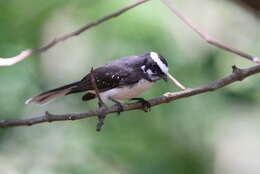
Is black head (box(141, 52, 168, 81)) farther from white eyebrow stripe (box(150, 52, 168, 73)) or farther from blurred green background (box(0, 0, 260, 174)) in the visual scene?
blurred green background (box(0, 0, 260, 174))

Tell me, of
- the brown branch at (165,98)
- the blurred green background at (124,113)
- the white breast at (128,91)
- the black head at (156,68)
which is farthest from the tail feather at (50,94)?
the blurred green background at (124,113)

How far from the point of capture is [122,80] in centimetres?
446

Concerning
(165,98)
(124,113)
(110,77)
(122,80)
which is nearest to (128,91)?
(122,80)

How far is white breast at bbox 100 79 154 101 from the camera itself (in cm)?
436

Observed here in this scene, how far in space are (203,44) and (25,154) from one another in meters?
2.26

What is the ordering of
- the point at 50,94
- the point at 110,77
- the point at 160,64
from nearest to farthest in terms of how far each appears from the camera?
the point at 50,94, the point at 160,64, the point at 110,77

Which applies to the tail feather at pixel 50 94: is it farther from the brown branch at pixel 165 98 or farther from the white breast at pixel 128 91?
the brown branch at pixel 165 98

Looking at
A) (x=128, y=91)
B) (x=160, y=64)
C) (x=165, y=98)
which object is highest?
(x=165, y=98)

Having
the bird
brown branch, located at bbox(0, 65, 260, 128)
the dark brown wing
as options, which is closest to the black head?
the bird

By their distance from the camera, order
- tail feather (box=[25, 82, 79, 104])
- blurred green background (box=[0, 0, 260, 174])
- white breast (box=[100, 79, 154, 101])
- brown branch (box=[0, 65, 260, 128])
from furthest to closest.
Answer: blurred green background (box=[0, 0, 260, 174]) < white breast (box=[100, 79, 154, 101]) < tail feather (box=[25, 82, 79, 104]) < brown branch (box=[0, 65, 260, 128])

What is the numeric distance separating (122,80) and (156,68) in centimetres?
28

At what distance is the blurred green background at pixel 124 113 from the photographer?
5652 mm

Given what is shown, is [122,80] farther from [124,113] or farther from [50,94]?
[124,113]

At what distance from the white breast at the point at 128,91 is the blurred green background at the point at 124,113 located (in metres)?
1.12
